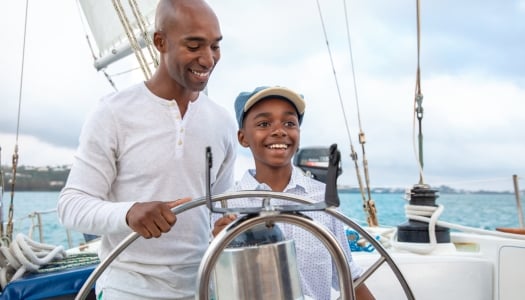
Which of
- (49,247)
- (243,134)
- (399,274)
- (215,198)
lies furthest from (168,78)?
(49,247)

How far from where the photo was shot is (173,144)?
3.80 feet

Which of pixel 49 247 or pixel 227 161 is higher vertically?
pixel 227 161

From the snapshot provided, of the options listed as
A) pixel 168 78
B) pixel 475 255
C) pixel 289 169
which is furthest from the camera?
pixel 475 255

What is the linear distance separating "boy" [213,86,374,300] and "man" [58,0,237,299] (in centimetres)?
13

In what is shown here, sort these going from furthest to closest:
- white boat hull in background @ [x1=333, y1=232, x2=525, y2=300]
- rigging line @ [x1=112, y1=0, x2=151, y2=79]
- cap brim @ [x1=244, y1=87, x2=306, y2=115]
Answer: rigging line @ [x1=112, y1=0, x2=151, y2=79]
white boat hull in background @ [x1=333, y1=232, x2=525, y2=300]
cap brim @ [x1=244, y1=87, x2=306, y2=115]

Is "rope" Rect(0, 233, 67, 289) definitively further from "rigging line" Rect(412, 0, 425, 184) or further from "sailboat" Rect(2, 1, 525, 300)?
"rigging line" Rect(412, 0, 425, 184)

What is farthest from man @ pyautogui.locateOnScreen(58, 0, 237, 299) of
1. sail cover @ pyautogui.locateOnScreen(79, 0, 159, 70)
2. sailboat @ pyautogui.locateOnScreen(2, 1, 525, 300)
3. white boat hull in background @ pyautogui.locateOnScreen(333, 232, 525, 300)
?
sail cover @ pyautogui.locateOnScreen(79, 0, 159, 70)

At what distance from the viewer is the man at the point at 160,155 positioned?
111 centimetres

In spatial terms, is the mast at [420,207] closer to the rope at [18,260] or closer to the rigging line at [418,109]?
the rigging line at [418,109]

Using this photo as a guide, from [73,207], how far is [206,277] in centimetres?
52

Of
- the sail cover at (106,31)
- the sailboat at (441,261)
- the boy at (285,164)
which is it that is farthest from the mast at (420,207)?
the sail cover at (106,31)

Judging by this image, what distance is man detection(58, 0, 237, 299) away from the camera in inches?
43.6

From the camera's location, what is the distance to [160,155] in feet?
3.73

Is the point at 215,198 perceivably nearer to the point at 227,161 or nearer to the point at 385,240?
the point at 227,161
